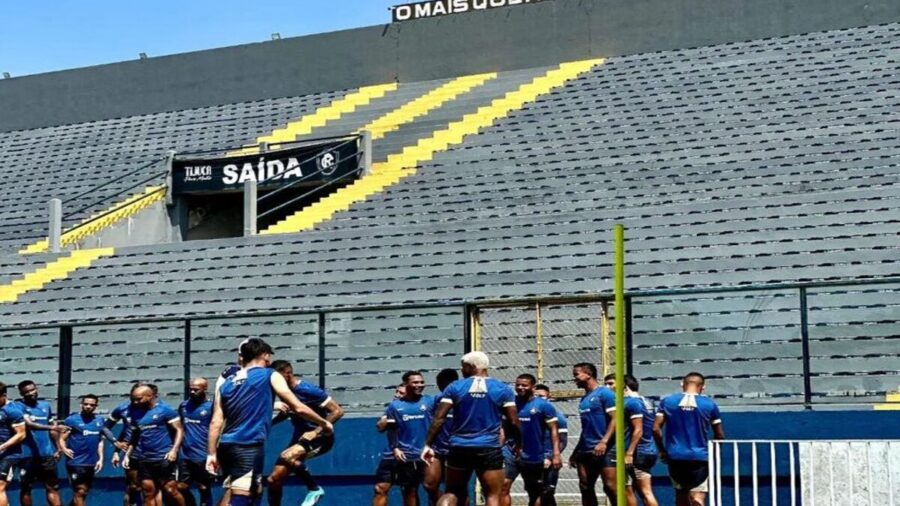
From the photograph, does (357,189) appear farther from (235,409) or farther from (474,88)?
(235,409)

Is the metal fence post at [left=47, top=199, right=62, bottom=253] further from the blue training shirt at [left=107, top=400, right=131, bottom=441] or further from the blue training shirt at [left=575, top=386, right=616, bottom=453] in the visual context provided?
the blue training shirt at [left=575, top=386, right=616, bottom=453]

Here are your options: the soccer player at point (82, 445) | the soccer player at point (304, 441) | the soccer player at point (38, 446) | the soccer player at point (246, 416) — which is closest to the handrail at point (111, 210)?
the soccer player at point (38, 446)

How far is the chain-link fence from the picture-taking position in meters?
16.4

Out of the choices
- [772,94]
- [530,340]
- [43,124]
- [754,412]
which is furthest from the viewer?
[43,124]

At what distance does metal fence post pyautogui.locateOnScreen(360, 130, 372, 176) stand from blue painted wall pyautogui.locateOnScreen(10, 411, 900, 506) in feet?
31.3

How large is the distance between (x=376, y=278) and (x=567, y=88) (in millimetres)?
9138

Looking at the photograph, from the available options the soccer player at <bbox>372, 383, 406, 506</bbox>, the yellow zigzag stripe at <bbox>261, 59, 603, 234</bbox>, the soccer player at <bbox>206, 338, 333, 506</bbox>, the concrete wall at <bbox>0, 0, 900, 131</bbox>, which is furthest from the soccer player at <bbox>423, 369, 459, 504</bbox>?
the concrete wall at <bbox>0, 0, 900, 131</bbox>

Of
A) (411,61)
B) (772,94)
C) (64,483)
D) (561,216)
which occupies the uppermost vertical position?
(411,61)

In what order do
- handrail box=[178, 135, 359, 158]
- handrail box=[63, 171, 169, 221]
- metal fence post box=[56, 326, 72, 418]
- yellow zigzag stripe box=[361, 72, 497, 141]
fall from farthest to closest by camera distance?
yellow zigzag stripe box=[361, 72, 497, 141] → handrail box=[63, 171, 169, 221] → handrail box=[178, 135, 359, 158] → metal fence post box=[56, 326, 72, 418]

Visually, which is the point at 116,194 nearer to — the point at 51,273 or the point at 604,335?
the point at 51,273

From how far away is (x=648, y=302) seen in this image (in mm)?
15547

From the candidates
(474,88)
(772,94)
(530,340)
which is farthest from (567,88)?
(530,340)

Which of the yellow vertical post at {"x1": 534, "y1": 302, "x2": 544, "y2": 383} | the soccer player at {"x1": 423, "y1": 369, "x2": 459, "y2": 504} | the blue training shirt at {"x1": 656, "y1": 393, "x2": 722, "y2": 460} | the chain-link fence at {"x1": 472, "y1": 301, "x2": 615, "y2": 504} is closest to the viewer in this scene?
the blue training shirt at {"x1": 656, "y1": 393, "x2": 722, "y2": 460}

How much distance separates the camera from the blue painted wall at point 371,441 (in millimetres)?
14026
